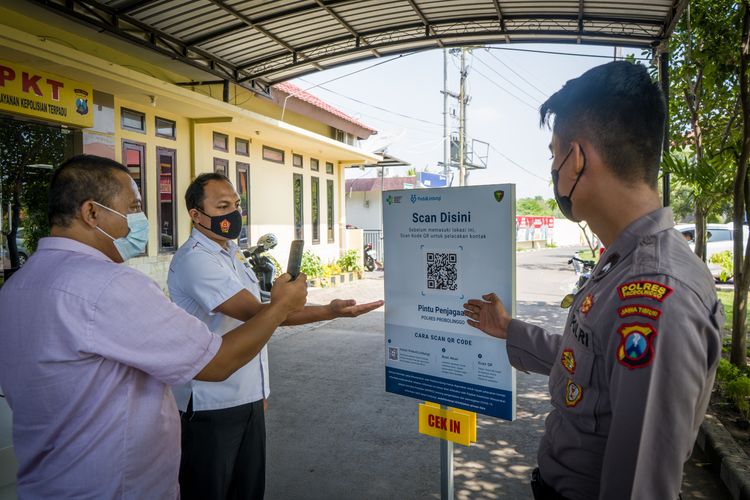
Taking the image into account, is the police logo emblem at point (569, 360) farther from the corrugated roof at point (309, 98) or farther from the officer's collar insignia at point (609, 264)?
the corrugated roof at point (309, 98)

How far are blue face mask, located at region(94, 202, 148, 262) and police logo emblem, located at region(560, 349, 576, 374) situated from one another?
58.7 inches

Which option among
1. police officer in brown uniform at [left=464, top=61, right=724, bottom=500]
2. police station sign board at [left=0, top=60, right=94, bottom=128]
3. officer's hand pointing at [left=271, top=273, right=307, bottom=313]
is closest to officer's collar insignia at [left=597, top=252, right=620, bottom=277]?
police officer in brown uniform at [left=464, top=61, right=724, bottom=500]

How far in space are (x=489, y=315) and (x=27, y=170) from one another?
22.9ft

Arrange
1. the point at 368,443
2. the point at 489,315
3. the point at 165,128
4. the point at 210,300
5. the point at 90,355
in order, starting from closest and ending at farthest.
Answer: the point at 90,355, the point at 489,315, the point at 210,300, the point at 368,443, the point at 165,128

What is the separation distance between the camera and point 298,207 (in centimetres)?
1530

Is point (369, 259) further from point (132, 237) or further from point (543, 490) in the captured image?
point (543, 490)

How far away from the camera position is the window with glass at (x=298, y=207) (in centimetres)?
1504

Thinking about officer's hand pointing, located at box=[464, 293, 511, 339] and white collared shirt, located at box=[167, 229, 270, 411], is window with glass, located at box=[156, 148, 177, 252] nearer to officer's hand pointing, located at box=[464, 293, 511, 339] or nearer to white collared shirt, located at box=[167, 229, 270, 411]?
white collared shirt, located at box=[167, 229, 270, 411]

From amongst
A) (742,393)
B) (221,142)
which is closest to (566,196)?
(742,393)

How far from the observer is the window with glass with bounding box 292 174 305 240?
1504 cm

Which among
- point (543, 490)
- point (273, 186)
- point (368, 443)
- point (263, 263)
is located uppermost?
point (273, 186)

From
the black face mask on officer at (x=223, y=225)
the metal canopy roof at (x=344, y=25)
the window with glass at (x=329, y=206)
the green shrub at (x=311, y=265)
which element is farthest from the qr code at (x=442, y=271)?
the window with glass at (x=329, y=206)

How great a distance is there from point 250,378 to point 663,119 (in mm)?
2093

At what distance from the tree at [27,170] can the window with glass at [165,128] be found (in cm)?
223
